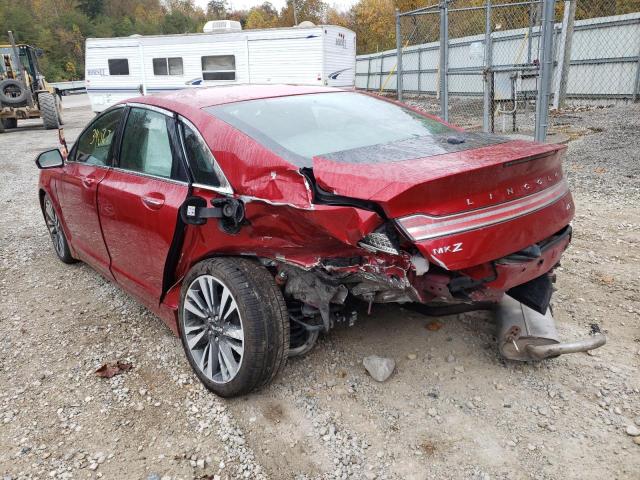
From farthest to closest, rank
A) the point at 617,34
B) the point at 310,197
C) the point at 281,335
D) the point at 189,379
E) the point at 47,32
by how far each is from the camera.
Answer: the point at 47,32 → the point at 617,34 → the point at 189,379 → the point at 281,335 → the point at 310,197

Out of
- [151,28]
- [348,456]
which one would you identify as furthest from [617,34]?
[151,28]

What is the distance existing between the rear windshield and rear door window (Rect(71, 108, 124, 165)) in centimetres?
107

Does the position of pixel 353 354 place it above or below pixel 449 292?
below

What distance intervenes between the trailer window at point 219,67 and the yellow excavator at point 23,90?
5227 millimetres

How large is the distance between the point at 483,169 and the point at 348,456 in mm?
1376

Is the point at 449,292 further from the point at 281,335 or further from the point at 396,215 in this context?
the point at 281,335

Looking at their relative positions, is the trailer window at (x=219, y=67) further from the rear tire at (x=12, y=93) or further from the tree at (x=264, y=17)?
the tree at (x=264, y=17)

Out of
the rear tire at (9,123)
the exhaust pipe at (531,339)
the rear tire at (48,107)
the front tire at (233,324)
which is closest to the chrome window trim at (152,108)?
the front tire at (233,324)

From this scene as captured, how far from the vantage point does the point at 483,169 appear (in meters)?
2.18

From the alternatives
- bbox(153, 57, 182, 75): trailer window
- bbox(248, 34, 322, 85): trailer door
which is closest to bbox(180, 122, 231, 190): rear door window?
bbox(248, 34, 322, 85): trailer door

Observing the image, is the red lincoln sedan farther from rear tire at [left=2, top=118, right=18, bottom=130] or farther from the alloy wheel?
rear tire at [left=2, top=118, right=18, bottom=130]

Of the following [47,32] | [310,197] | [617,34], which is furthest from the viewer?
[47,32]

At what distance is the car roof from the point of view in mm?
3050

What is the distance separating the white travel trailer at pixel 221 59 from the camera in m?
14.7
